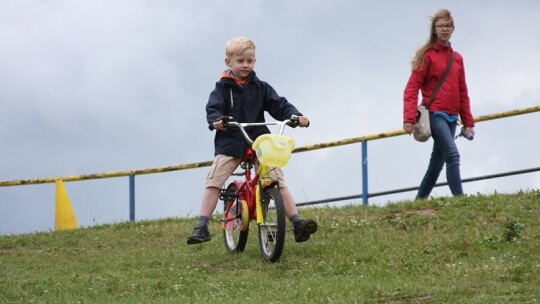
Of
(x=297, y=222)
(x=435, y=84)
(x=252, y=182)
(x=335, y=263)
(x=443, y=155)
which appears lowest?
(x=335, y=263)

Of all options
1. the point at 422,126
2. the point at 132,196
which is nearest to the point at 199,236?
the point at 422,126

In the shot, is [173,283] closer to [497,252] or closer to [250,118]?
[250,118]

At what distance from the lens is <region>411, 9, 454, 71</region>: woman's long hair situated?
43.9ft

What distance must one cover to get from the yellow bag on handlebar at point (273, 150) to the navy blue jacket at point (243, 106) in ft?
1.98

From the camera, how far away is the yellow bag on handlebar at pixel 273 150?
33.3 feet

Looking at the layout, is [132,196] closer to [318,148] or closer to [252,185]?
[318,148]

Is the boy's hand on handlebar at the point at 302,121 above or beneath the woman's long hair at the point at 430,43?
beneath

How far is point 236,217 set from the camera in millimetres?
11117

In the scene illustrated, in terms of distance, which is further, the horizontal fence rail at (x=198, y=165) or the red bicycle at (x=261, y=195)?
the horizontal fence rail at (x=198, y=165)

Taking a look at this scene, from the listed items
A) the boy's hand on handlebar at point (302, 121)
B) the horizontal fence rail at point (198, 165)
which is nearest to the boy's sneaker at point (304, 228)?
the boy's hand on handlebar at point (302, 121)

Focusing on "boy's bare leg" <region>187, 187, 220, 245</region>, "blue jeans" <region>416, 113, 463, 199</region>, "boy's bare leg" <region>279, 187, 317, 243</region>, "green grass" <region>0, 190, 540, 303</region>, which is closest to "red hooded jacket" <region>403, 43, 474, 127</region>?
"blue jeans" <region>416, 113, 463, 199</region>

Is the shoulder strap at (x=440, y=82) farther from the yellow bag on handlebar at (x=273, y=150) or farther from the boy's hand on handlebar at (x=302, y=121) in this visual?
the yellow bag on handlebar at (x=273, y=150)

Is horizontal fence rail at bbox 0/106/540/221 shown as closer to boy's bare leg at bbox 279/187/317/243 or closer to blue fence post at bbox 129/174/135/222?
blue fence post at bbox 129/174/135/222

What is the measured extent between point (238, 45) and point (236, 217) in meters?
1.76
